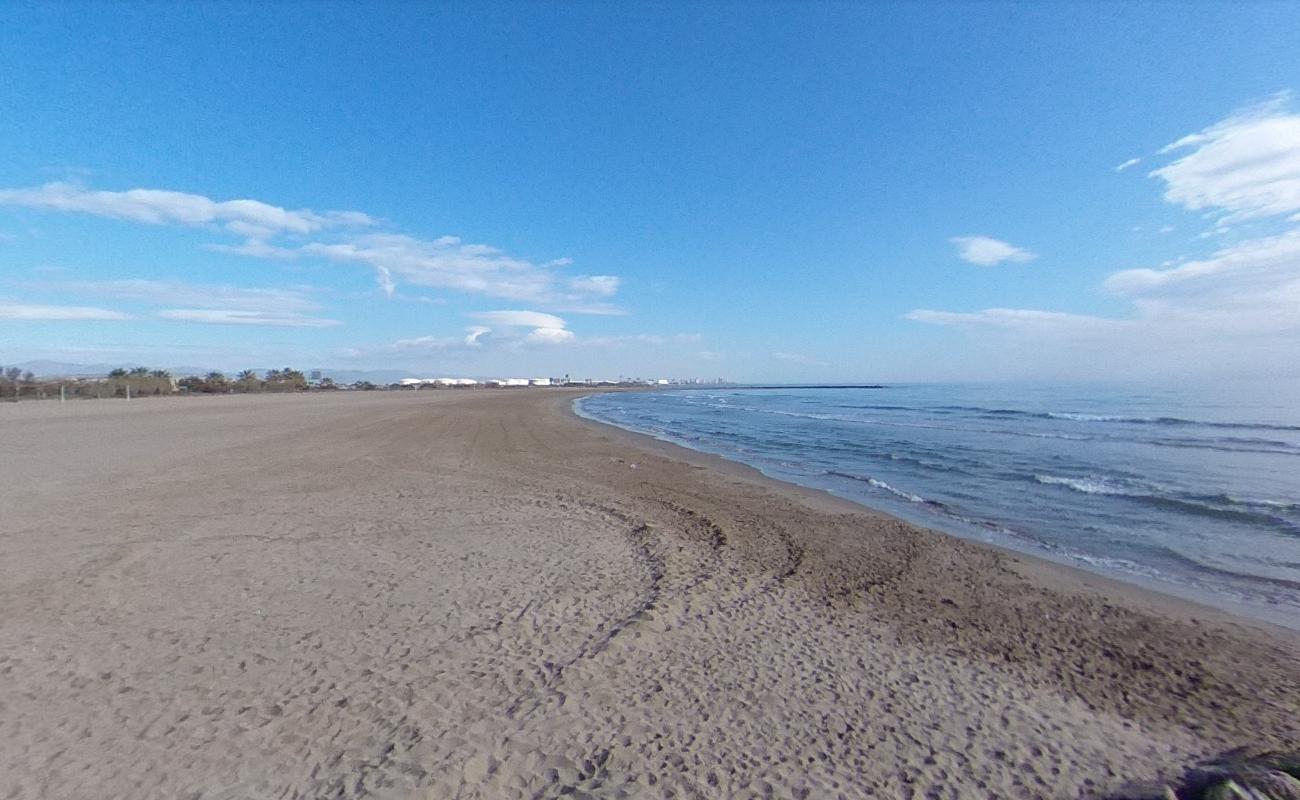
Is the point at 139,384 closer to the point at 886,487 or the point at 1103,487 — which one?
the point at 886,487

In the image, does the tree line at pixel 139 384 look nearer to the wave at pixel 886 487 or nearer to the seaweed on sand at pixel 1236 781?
the wave at pixel 886 487

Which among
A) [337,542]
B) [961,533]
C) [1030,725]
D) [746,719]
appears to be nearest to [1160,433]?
[961,533]

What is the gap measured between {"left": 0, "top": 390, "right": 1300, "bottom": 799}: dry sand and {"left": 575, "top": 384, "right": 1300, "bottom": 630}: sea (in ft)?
A: 5.68

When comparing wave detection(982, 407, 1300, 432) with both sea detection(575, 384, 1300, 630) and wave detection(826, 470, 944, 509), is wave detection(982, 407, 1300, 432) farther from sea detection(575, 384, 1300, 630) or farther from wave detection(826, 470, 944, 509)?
wave detection(826, 470, 944, 509)

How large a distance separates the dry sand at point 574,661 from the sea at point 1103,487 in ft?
5.68

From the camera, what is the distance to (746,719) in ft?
13.0

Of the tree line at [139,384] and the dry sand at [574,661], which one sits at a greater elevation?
the tree line at [139,384]

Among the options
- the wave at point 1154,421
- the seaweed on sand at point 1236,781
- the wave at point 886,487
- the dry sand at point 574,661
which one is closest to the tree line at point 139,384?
the dry sand at point 574,661

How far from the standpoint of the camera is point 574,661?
4.68 m

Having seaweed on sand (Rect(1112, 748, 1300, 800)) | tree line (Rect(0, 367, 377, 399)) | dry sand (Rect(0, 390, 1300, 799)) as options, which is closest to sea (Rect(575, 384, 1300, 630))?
dry sand (Rect(0, 390, 1300, 799))

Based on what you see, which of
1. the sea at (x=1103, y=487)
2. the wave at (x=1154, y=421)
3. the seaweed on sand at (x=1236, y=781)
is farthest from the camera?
the wave at (x=1154, y=421)

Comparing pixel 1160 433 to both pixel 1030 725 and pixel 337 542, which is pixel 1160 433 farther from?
pixel 337 542

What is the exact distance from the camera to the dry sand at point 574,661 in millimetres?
3414

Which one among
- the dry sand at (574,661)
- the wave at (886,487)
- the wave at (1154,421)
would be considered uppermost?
the wave at (1154,421)
